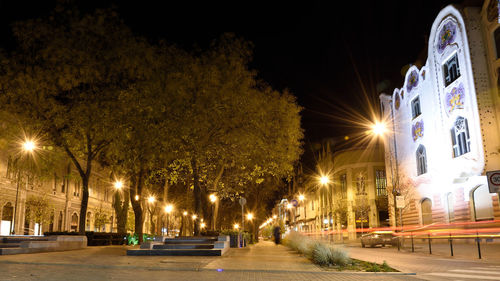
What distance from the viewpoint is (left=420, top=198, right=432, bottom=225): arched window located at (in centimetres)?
3606

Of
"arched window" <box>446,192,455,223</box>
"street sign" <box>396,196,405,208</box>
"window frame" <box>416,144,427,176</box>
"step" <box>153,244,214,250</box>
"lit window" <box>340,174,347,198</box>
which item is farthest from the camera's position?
"lit window" <box>340,174,347,198</box>

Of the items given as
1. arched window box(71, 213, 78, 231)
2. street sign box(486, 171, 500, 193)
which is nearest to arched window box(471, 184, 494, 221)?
street sign box(486, 171, 500, 193)

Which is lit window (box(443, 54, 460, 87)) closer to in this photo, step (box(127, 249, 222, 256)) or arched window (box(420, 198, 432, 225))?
arched window (box(420, 198, 432, 225))

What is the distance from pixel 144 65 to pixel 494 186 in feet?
52.4

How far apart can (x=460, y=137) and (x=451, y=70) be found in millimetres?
4750

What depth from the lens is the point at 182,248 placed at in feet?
60.3

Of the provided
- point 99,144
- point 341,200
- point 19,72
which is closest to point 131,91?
point 99,144

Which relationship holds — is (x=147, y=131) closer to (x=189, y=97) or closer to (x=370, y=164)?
(x=189, y=97)

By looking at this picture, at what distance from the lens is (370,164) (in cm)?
5634

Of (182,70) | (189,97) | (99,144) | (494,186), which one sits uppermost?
(182,70)

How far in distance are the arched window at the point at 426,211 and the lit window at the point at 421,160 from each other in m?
2.38

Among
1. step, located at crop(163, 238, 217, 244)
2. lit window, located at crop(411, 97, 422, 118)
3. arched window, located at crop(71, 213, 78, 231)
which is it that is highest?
lit window, located at crop(411, 97, 422, 118)

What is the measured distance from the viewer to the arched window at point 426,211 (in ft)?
118

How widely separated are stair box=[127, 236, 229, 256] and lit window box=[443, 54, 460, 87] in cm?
1965
